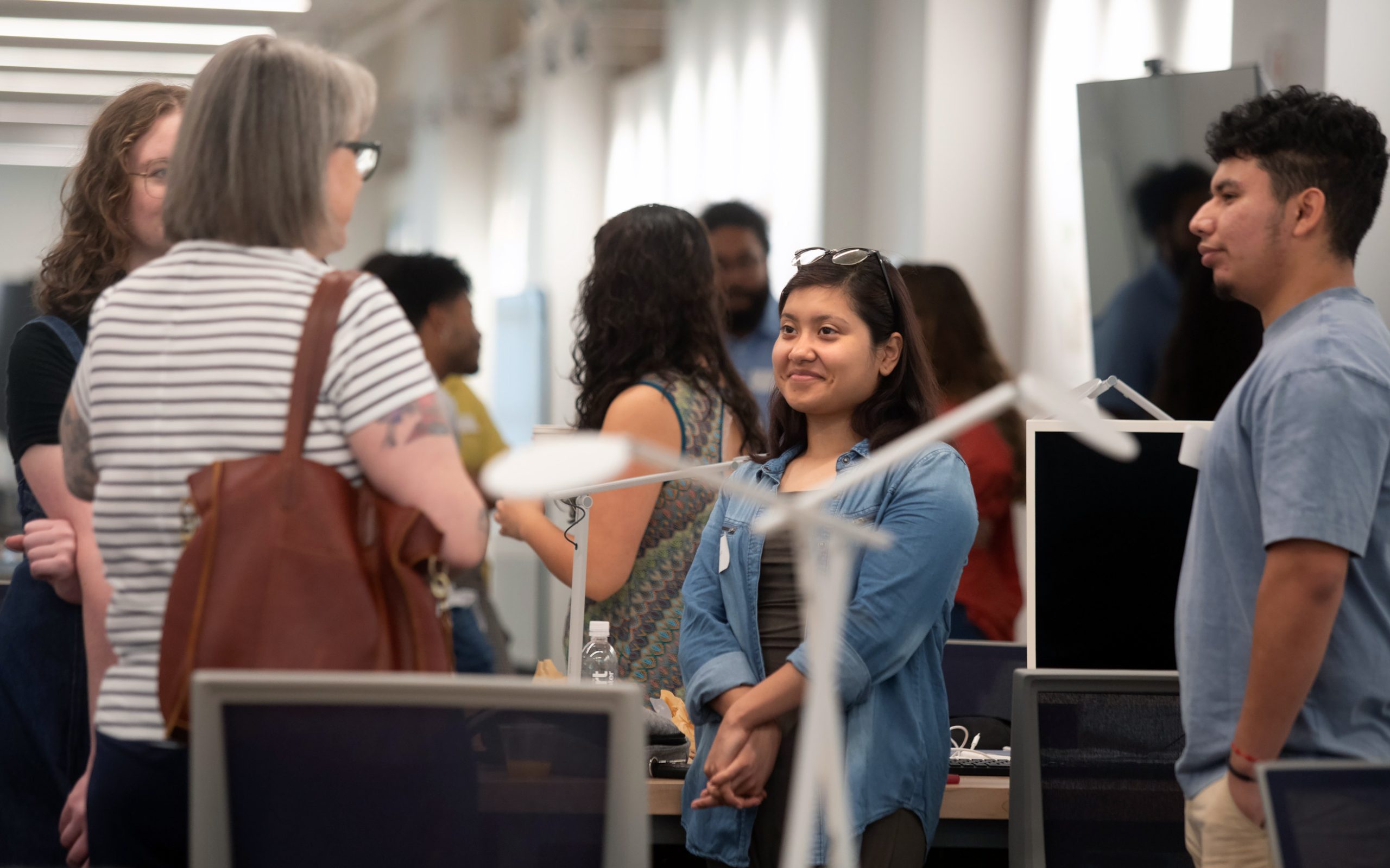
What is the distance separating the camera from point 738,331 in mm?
4094

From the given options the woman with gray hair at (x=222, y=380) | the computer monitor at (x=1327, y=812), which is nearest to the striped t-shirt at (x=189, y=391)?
the woman with gray hair at (x=222, y=380)

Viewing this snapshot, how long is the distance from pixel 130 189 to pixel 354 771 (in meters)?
1.03

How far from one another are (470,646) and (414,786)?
308 mm

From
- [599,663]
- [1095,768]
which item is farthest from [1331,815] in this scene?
[599,663]

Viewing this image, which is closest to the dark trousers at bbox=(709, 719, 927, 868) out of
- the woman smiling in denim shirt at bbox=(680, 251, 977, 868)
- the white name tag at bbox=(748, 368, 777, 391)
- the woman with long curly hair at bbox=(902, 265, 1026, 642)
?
the woman smiling in denim shirt at bbox=(680, 251, 977, 868)

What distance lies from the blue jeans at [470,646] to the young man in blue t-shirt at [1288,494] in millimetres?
877

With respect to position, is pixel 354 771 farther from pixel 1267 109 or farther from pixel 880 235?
pixel 880 235

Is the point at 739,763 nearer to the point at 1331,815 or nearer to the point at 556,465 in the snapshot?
the point at 1331,815

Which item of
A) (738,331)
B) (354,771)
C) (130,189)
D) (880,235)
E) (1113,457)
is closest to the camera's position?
(354,771)

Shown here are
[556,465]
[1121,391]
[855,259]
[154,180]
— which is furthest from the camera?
[1121,391]

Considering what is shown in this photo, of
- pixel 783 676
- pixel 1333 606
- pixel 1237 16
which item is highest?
pixel 1237 16

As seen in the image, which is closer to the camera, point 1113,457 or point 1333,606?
point 1333,606

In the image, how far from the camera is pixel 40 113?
7418mm

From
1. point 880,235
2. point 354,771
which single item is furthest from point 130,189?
point 880,235
